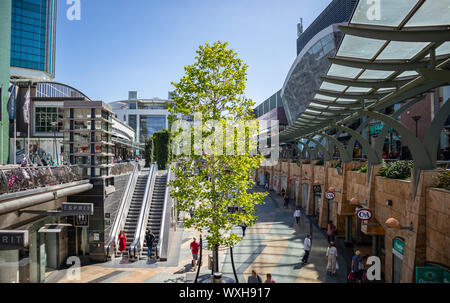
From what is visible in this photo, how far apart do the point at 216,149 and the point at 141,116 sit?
101084mm

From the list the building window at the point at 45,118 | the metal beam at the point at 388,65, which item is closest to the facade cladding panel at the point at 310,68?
the metal beam at the point at 388,65

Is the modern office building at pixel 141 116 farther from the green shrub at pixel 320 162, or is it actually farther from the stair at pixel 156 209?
the green shrub at pixel 320 162

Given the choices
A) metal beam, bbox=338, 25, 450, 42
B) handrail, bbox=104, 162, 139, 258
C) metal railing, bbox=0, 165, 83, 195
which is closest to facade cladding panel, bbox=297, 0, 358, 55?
handrail, bbox=104, 162, 139, 258

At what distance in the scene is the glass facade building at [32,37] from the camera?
161 feet

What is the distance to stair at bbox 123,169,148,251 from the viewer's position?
56.4 ft

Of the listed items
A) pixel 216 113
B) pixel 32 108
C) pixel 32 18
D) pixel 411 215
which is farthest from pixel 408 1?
pixel 32 18

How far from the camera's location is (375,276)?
37.1 feet

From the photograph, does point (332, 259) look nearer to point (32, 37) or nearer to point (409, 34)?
point (409, 34)

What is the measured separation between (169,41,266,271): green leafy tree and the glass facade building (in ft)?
164

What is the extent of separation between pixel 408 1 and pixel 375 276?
386 inches

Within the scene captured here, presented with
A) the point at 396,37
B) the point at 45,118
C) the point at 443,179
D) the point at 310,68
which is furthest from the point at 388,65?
the point at 45,118

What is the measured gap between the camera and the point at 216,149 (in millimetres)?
9828

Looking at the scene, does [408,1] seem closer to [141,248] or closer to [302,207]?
[141,248]

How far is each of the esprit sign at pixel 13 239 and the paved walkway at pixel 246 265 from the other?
5661 millimetres
